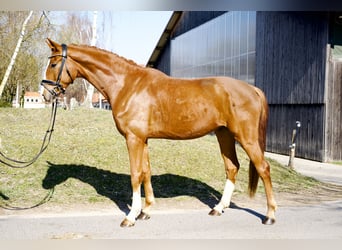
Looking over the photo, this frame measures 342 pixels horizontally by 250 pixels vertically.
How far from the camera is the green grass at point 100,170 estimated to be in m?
6.57

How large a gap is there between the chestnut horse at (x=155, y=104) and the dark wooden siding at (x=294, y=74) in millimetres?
8293

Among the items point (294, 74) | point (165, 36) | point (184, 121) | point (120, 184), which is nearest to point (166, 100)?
point (184, 121)

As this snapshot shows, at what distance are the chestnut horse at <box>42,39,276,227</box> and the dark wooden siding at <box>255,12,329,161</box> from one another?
8.29 metres

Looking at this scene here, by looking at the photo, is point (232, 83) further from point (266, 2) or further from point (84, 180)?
point (84, 180)

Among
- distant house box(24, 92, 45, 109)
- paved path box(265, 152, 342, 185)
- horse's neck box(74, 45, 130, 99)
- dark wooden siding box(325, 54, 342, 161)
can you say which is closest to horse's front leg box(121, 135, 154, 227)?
horse's neck box(74, 45, 130, 99)

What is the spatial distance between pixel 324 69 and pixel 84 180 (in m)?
8.53

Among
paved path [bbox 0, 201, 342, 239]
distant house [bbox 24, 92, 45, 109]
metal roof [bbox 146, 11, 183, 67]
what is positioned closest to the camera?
paved path [bbox 0, 201, 342, 239]

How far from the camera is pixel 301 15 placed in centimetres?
1315

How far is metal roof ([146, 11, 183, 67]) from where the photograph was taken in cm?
1969

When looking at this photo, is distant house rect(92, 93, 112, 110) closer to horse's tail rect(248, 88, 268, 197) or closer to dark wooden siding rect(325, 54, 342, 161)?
dark wooden siding rect(325, 54, 342, 161)

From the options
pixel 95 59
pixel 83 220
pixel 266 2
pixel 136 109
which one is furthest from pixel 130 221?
pixel 266 2

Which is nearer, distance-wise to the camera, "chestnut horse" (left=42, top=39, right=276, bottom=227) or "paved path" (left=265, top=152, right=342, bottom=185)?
"chestnut horse" (left=42, top=39, right=276, bottom=227)

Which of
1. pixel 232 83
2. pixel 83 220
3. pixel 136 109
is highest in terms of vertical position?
pixel 232 83

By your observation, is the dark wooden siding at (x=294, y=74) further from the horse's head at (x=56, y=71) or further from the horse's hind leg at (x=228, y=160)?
the horse's head at (x=56, y=71)
